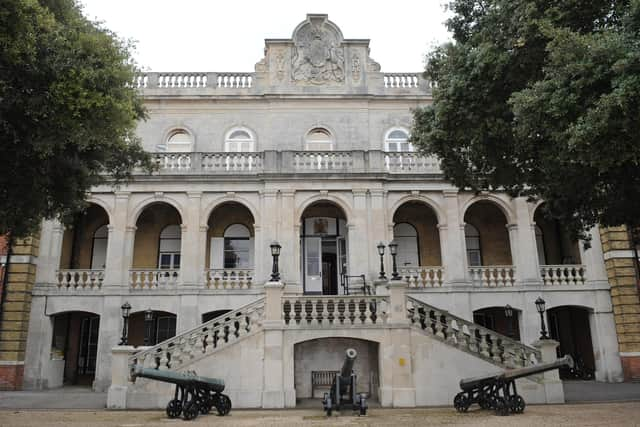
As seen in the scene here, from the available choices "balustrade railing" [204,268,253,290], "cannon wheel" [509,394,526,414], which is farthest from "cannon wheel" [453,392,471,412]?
"balustrade railing" [204,268,253,290]

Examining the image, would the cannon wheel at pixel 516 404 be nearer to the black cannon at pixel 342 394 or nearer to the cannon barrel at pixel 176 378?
the black cannon at pixel 342 394

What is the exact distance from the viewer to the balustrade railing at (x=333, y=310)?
14.9 metres

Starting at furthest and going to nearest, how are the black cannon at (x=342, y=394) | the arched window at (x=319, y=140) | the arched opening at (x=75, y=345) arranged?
the arched window at (x=319, y=140)
the arched opening at (x=75, y=345)
the black cannon at (x=342, y=394)

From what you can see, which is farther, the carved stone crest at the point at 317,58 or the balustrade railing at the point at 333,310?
the carved stone crest at the point at 317,58

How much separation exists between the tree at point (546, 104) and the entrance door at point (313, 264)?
798 centimetres

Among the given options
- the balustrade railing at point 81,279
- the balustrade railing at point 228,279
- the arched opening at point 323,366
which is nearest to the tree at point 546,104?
the arched opening at point 323,366

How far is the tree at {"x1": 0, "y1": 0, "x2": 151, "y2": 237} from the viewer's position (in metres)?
9.32

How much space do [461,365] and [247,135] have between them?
13592 millimetres

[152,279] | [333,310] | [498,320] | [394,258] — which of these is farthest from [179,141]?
[498,320]

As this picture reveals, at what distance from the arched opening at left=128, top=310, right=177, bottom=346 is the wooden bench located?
7.97 meters

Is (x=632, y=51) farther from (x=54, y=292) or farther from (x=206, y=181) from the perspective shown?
(x=54, y=292)

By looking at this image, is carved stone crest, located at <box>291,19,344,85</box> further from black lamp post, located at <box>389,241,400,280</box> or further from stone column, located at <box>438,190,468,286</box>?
black lamp post, located at <box>389,241,400,280</box>

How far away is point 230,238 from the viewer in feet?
72.9

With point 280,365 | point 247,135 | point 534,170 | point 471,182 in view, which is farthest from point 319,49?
point 280,365
